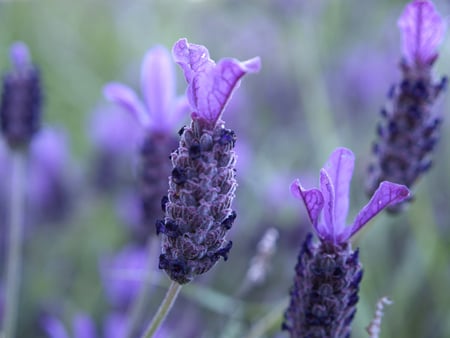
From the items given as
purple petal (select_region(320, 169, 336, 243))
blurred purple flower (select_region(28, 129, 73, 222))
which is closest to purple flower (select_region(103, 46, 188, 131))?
purple petal (select_region(320, 169, 336, 243))

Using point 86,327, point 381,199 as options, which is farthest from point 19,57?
point 381,199

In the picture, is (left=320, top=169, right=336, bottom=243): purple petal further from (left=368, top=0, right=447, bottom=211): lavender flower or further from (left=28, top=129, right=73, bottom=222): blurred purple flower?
(left=28, top=129, right=73, bottom=222): blurred purple flower

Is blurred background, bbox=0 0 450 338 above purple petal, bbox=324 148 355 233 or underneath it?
above

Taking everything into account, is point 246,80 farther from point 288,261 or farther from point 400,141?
point 400,141

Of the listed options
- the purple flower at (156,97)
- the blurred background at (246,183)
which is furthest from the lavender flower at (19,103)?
the blurred background at (246,183)

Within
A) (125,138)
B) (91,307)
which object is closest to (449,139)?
(125,138)

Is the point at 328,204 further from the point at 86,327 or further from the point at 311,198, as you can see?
the point at 86,327
